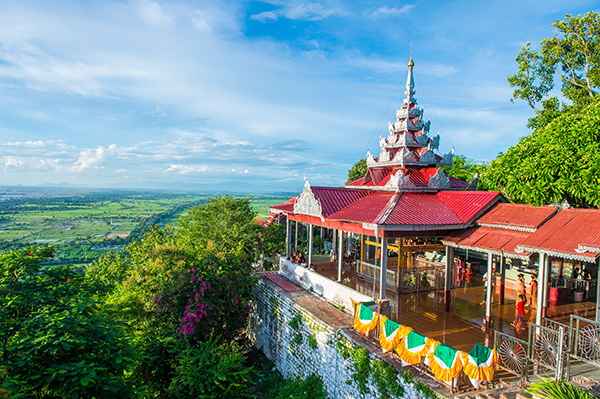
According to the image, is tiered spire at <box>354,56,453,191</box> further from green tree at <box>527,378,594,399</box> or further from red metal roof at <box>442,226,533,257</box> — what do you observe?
green tree at <box>527,378,594,399</box>

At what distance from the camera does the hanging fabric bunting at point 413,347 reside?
25.3ft

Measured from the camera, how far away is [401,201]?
13.6 metres

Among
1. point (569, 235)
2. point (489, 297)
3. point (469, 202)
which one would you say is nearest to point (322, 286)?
point (489, 297)

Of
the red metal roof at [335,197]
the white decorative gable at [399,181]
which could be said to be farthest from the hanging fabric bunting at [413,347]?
the white decorative gable at [399,181]

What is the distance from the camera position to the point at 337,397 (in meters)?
10.5

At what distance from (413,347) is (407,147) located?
444 inches

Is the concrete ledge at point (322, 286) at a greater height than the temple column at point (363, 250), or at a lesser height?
lesser

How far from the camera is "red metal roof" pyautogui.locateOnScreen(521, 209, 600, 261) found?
343 inches

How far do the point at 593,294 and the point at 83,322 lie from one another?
17715 millimetres

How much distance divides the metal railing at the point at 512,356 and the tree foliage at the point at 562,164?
713 centimetres

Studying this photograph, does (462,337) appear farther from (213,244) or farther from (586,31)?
(586,31)

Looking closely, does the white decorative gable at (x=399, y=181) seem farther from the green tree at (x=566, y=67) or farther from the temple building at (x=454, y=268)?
the green tree at (x=566, y=67)

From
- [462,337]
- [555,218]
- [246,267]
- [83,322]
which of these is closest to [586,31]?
[555,218]

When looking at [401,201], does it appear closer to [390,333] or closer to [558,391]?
[390,333]
